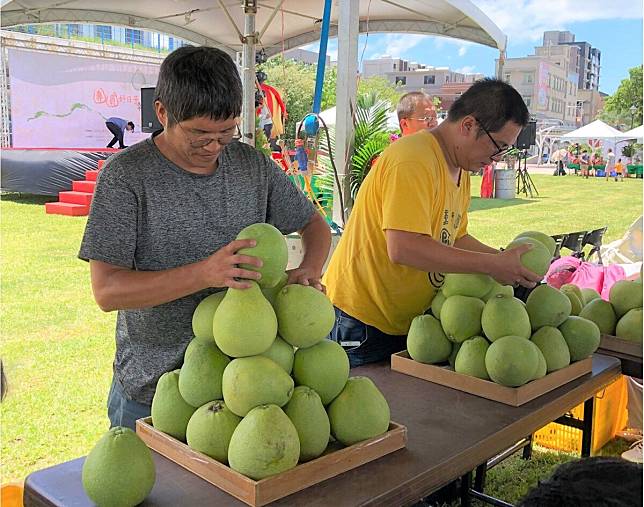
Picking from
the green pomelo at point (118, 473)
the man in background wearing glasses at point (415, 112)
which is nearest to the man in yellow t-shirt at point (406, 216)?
the green pomelo at point (118, 473)

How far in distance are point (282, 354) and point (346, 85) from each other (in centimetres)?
448

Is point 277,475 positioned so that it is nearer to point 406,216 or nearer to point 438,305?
point 438,305

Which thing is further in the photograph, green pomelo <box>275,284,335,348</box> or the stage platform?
the stage platform

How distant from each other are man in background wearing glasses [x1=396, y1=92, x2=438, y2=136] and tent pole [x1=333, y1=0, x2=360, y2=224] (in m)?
0.82

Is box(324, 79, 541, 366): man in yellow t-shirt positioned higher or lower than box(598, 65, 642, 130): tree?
lower

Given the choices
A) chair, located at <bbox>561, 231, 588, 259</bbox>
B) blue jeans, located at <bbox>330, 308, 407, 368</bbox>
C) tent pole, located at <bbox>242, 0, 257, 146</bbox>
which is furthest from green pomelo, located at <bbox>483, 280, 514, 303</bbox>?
chair, located at <bbox>561, 231, 588, 259</bbox>

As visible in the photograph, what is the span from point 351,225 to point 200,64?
41.2 inches

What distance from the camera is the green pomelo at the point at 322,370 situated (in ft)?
4.82

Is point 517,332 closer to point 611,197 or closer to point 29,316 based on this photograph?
point 29,316

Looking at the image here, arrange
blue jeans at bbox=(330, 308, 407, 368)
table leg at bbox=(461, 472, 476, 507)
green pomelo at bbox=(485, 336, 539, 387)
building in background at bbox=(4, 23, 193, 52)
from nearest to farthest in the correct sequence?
green pomelo at bbox=(485, 336, 539, 387)
blue jeans at bbox=(330, 308, 407, 368)
table leg at bbox=(461, 472, 476, 507)
building in background at bbox=(4, 23, 193, 52)

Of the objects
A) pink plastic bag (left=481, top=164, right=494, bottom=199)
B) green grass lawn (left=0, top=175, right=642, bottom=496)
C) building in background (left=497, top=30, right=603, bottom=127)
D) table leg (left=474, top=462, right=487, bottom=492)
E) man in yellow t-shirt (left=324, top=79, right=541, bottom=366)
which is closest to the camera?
man in yellow t-shirt (left=324, top=79, right=541, bottom=366)

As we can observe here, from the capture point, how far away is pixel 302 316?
57.1 inches

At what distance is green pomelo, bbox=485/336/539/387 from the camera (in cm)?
187

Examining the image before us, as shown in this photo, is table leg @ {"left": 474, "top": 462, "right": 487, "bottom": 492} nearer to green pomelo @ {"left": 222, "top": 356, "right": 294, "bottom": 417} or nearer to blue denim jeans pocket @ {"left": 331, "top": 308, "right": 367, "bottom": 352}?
blue denim jeans pocket @ {"left": 331, "top": 308, "right": 367, "bottom": 352}
